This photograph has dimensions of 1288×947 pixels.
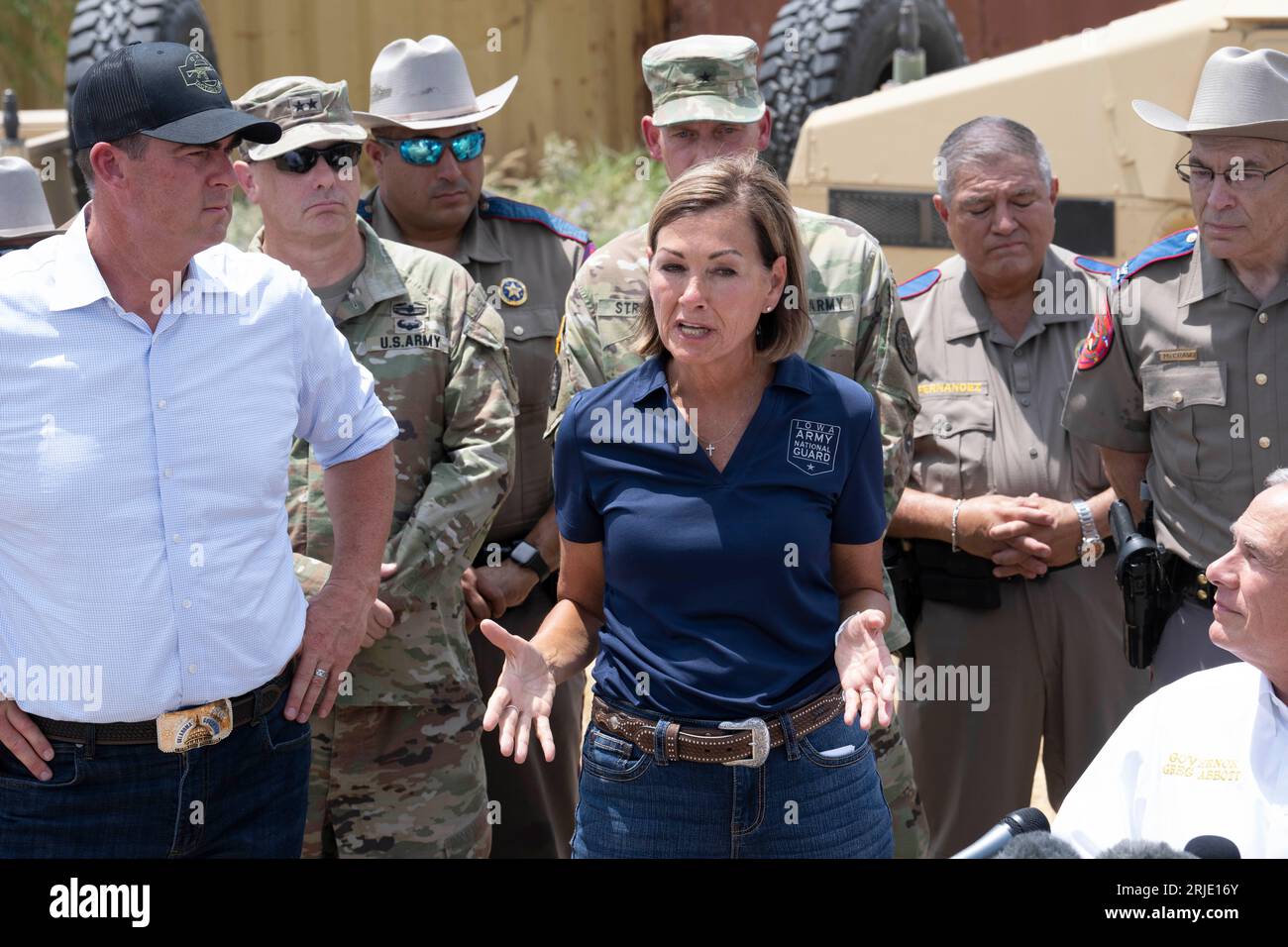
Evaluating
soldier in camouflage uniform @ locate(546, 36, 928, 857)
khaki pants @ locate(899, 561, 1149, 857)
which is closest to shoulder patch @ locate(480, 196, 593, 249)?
soldier in camouflage uniform @ locate(546, 36, 928, 857)

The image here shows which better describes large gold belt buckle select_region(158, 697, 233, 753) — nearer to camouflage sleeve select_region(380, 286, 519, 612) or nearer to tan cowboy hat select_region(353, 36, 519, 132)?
camouflage sleeve select_region(380, 286, 519, 612)

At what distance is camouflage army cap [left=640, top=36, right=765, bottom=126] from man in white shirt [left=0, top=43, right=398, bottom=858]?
1.52 meters

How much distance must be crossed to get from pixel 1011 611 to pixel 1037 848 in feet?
7.66

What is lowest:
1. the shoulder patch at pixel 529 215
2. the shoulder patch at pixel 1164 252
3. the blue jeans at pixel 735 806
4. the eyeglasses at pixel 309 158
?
the blue jeans at pixel 735 806

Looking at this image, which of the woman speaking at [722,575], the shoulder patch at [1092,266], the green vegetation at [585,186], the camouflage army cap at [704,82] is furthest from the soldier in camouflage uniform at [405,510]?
the green vegetation at [585,186]

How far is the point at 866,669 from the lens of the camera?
2900 mm

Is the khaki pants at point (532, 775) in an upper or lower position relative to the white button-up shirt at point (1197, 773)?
lower

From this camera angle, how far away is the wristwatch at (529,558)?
14.7 feet

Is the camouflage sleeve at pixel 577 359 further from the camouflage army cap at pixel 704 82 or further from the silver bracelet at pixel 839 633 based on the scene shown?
the silver bracelet at pixel 839 633

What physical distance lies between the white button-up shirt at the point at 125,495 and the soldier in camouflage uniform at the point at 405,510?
0.90 meters

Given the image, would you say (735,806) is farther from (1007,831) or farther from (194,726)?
(194,726)

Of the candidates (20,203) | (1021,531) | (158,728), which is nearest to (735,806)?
(158,728)

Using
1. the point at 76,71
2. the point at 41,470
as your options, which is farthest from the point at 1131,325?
the point at 76,71
